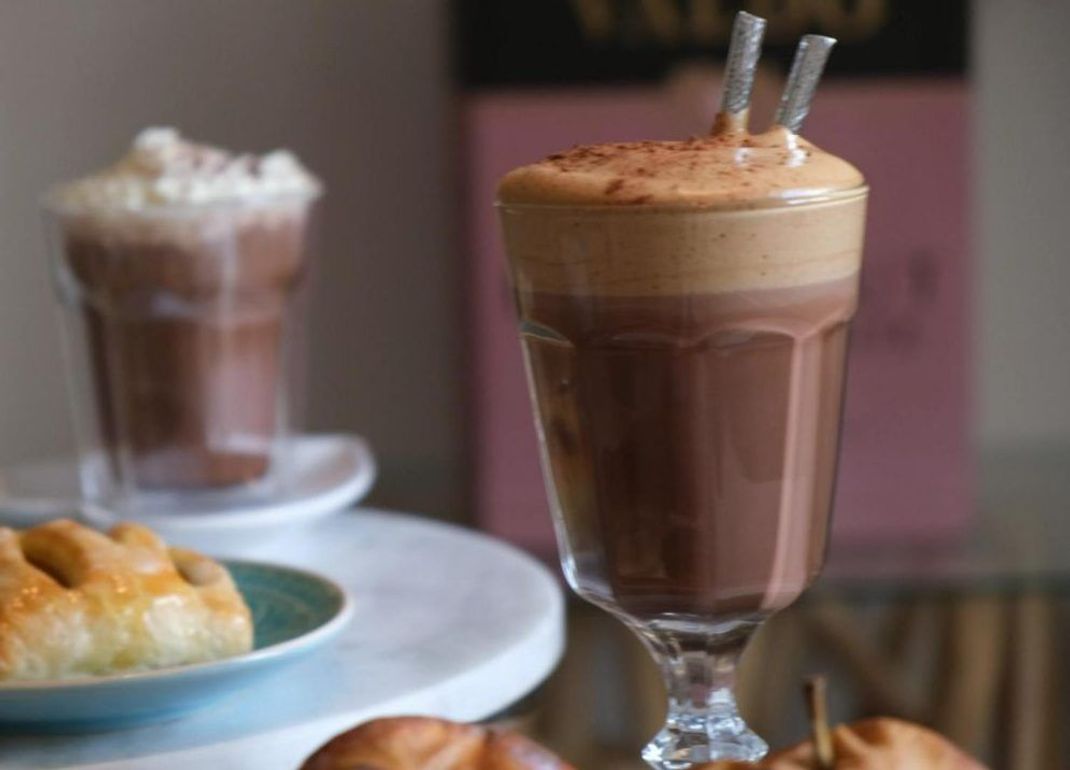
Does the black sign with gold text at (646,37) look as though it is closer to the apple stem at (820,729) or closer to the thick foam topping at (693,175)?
the thick foam topping at (693,175)

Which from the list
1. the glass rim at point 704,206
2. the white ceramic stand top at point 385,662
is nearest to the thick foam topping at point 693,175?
the glass rim at point 704,206

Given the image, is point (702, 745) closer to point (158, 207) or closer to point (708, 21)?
point (158, 207)

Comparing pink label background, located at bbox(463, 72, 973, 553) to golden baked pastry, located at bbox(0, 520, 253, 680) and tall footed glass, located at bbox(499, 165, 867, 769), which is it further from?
tall footed glass, located at bbox(499, 165, 867, 769)

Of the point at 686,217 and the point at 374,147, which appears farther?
the point at 374,147

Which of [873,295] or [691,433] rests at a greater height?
[691,433]

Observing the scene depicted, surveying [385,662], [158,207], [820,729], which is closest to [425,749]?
[820,729]
